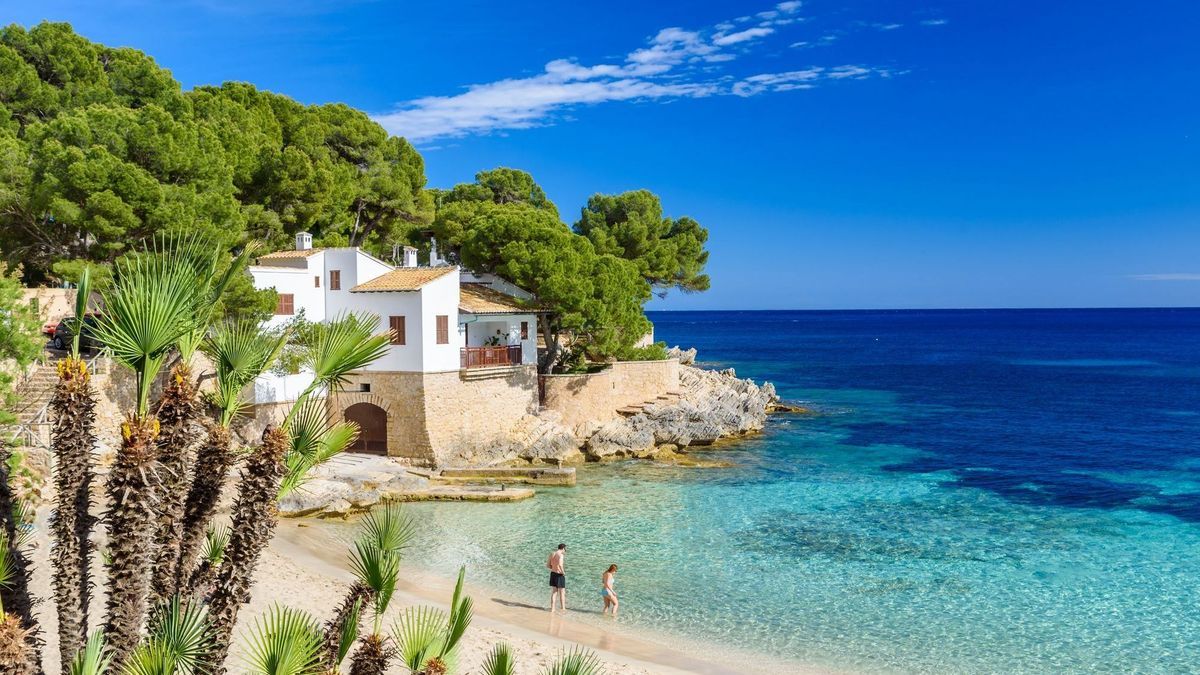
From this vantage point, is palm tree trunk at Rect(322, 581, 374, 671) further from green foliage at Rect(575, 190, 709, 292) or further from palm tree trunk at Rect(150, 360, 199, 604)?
green foliage at Rect(575, 190, 709, 292)

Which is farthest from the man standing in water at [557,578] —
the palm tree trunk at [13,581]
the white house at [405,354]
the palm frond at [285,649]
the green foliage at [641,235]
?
the green foliage at [641,235]

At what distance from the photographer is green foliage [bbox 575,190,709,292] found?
49.8m

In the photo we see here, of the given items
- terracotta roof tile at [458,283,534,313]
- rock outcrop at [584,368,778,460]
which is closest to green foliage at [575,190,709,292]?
rock outcrop at [584,368,778,460]

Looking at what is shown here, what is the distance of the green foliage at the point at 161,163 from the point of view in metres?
25.4

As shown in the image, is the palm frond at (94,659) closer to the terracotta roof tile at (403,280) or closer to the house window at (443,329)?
the terracotta roof tile at (403,280)

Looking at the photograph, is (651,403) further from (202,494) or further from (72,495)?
(72,495)

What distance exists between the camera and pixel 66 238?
27047 mm

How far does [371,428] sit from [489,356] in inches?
195

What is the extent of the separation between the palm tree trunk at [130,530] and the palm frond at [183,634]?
0.18m

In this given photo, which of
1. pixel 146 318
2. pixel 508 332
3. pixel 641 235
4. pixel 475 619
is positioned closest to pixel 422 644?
pixel 146 318

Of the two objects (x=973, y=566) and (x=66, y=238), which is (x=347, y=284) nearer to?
(x=66, y=238)

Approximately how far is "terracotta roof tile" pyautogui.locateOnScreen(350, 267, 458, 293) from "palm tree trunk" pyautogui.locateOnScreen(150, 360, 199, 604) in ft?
74.4

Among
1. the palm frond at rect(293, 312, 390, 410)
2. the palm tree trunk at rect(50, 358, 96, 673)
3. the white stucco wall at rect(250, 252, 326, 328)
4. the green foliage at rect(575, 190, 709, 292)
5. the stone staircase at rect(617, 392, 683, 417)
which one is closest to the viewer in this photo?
the palm tree trunk at rect(50, 358, 96, 673)

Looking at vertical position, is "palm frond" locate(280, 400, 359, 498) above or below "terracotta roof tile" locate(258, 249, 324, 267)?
below
